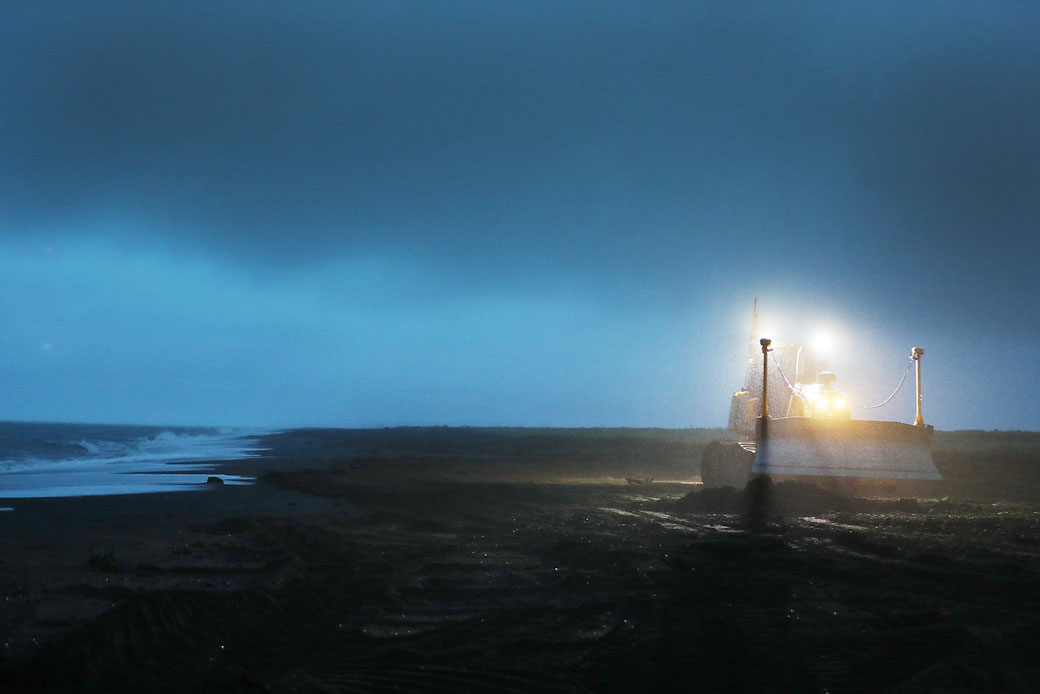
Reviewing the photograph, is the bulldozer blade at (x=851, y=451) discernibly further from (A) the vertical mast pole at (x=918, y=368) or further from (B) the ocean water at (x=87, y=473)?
(B) the ocean water at (x=87, y=473)

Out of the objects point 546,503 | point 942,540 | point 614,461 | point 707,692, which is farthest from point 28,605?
point 614,461

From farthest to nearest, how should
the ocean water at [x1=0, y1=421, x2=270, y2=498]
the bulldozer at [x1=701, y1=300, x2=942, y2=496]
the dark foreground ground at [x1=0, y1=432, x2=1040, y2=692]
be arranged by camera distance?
the ocean water at [x1=0, y1=421, x2=270, y2=498], the bulldozer at [x1=701, y1=300, x2=942, y2=496], the dark foreground ground at [x1=0, y1=432, x2=1040, y2=692]

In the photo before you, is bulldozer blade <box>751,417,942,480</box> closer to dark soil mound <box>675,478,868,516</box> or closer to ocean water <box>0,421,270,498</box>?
dark soil mound <box>675,478,868,516</box>

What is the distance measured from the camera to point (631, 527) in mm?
14594

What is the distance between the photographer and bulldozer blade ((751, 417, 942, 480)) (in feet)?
60.7

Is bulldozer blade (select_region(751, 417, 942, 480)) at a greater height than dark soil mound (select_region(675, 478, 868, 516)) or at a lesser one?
greater

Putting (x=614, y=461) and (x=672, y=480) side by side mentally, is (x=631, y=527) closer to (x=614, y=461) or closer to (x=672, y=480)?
(x=672, y=480)

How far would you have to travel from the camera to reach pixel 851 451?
18688 millimetres

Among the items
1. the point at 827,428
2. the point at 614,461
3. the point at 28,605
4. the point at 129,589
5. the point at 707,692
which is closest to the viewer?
the point at 707,692

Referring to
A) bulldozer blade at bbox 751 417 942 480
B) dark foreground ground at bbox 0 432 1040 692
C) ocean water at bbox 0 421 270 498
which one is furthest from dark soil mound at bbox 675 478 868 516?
ocean water at bbox 0 421 270 498

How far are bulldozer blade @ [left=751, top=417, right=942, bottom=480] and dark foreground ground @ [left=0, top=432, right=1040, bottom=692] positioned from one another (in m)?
1.96

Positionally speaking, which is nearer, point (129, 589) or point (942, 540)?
point (129, 589)

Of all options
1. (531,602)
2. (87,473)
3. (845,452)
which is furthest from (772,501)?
(87,473)

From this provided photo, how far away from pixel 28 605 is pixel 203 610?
1.68m
